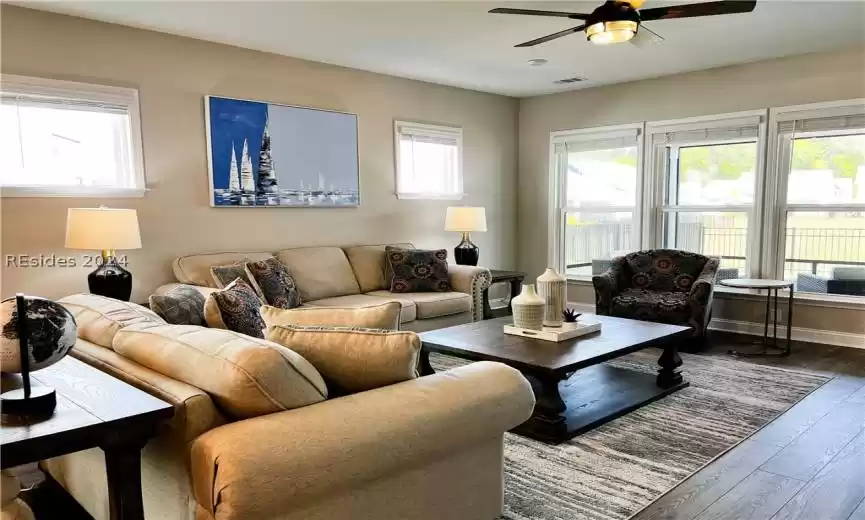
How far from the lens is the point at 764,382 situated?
394 cm

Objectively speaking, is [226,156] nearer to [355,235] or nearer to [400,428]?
[355,235]

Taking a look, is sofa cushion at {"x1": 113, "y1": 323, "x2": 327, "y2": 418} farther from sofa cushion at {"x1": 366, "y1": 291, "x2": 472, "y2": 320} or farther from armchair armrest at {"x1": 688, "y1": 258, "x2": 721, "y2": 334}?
armchair armrest at {"x1": 688, "y1": 258, "x2": 721, "y2": 334}

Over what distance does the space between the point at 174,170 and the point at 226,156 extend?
0.41 metres

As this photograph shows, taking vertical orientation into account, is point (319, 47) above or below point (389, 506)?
above

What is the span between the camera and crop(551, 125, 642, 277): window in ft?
20.2

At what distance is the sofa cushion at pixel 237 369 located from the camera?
5.06ft

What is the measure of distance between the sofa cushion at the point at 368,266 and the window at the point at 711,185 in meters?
2.87

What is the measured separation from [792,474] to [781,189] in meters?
3.34

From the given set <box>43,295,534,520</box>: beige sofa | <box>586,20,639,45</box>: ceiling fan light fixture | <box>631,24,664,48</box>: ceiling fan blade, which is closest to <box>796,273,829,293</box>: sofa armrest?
<box>631,24,664,48</box>: ceiling fan blade

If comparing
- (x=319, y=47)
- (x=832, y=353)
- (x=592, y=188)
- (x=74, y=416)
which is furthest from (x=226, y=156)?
(x=832, y=353)

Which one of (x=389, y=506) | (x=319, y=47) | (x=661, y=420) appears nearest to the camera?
(x=389, y=506)

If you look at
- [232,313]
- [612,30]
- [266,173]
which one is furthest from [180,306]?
[612,30]

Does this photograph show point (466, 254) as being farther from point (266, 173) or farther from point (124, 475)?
point (124, 475)

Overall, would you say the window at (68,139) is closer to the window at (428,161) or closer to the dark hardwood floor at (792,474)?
the window at (428,161)
